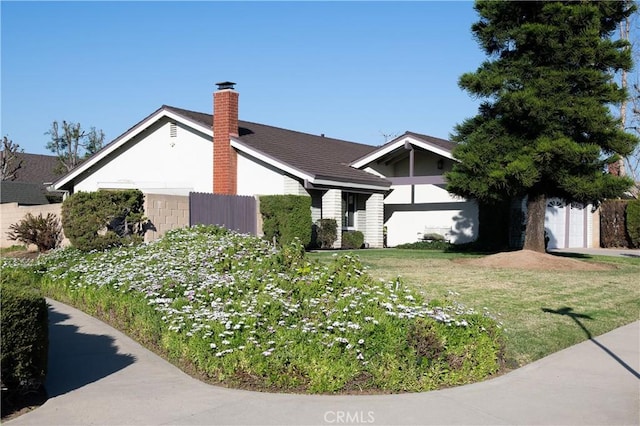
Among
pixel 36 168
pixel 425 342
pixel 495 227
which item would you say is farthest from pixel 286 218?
pixel 36 168

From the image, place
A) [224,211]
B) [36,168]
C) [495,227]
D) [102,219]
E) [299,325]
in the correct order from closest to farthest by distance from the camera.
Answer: [299,325] < [102,219] < [224,211] < [495,227] < [36,168]

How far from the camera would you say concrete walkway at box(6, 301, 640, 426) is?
5.68 metres

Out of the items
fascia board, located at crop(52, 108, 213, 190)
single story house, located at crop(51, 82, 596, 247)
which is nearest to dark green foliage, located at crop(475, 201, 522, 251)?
single story house, located at crop(51, 82, 596, 247)

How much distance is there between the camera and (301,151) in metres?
25.8

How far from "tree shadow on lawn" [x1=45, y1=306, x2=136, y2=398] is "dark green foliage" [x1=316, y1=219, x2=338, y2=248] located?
14.1 metres

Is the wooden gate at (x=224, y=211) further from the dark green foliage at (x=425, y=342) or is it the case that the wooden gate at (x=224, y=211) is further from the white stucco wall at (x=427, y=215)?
the dark green foliage at (x=425, y=342)

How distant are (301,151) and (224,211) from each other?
5.97 meters

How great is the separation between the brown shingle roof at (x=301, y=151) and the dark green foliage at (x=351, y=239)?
6.49 feet

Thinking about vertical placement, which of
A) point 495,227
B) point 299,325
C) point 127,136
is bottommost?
point 299,325

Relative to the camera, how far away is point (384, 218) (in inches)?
1120

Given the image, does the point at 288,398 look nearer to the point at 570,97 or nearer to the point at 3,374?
the point at 3,374

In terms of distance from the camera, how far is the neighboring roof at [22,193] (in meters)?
37.1

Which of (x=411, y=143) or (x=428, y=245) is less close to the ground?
(x=411, y=143)

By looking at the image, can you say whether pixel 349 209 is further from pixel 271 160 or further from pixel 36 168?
pixel 36 168
